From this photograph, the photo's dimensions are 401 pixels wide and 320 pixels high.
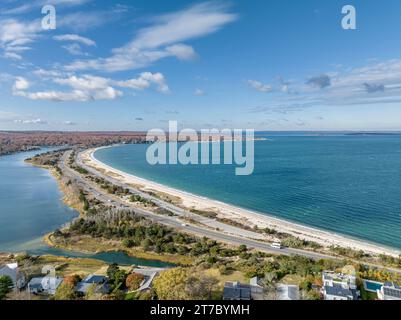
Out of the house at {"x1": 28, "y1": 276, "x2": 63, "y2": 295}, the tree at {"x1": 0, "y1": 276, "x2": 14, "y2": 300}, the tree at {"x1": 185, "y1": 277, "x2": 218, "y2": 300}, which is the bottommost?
the house at {"x1": 28, "y1": 276, "x2": 63, "y2": 295}

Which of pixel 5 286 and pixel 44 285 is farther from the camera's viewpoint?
pixel 44 285

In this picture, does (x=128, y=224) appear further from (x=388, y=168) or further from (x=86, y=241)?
(x=388, y=168)

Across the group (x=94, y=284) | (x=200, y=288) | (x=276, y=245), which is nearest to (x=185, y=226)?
(x=276, y=245)

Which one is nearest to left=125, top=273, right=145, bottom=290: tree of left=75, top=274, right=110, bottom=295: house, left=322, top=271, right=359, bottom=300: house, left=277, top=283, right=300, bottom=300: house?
left=75, top=274, right=110, bottom=295: house

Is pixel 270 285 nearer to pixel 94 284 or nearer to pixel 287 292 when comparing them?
pixel 287 292

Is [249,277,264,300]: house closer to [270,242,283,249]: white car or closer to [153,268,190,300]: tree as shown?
[153,268,190,300]: tree
